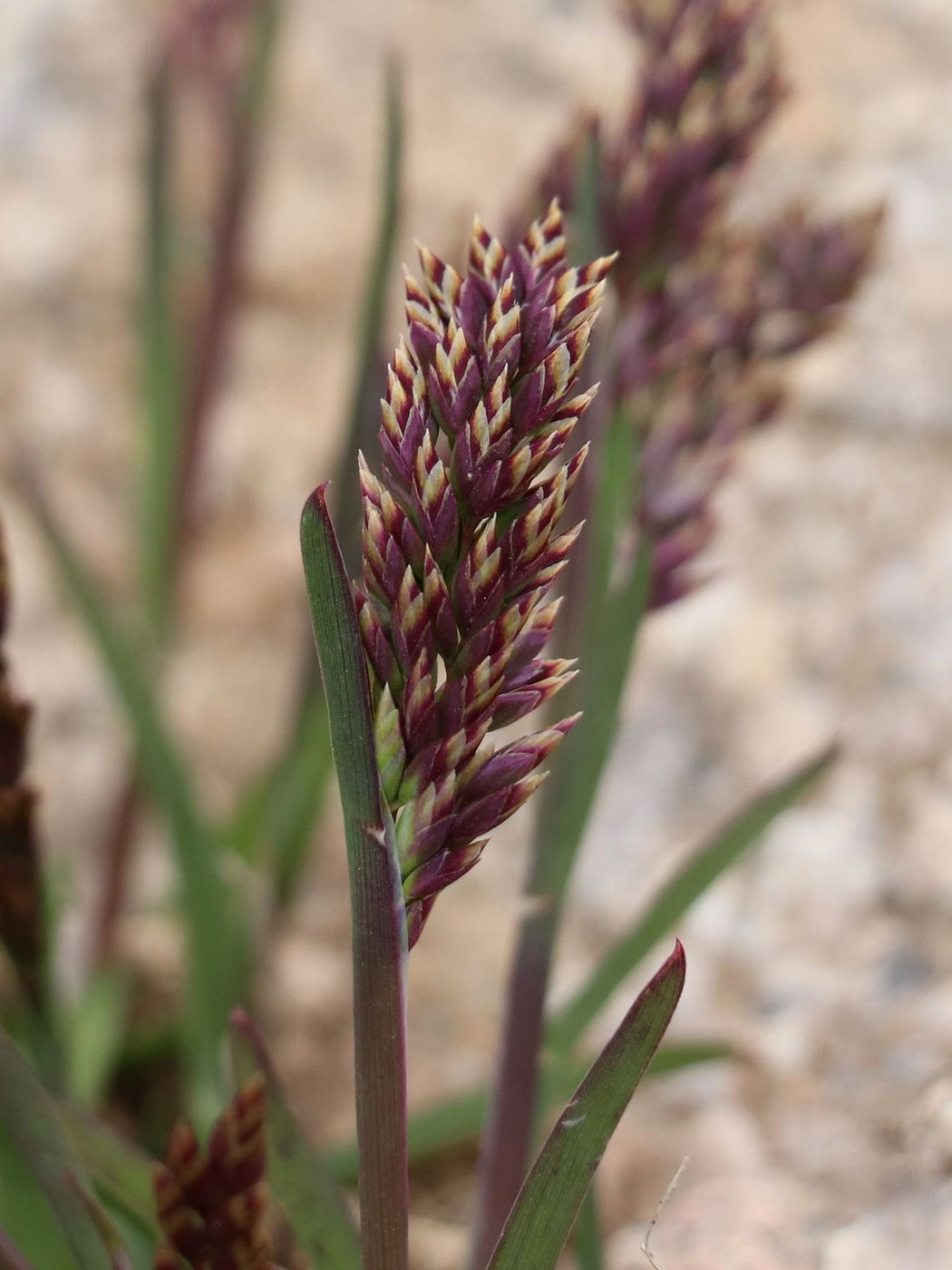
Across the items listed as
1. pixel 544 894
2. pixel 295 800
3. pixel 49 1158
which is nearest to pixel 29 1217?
pixel 49 1158

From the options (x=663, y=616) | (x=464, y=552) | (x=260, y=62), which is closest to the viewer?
(x=464, y=552)

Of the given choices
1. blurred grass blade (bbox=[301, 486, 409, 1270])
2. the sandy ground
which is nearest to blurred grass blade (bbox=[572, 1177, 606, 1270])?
the sandy ground

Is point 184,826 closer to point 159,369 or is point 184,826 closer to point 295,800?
point 295,800

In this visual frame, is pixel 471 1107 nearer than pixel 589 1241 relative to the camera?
No

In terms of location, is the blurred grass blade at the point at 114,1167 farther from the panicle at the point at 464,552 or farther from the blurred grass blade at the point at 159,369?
the blurred grass blade at the point at 159,369

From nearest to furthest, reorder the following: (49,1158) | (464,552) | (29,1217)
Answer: (464,552), (49,1158), (29,1217)

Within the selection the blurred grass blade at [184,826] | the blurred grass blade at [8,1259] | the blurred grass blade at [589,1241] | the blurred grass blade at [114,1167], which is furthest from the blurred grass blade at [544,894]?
the blurred grass blade at [184,826]
